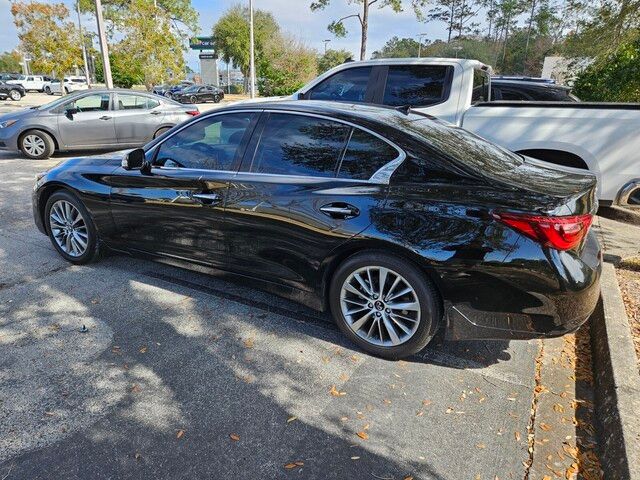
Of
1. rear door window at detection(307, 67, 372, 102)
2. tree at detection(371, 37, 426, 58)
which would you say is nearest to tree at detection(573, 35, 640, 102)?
rear door window at detection(307, 67, 372, 102)

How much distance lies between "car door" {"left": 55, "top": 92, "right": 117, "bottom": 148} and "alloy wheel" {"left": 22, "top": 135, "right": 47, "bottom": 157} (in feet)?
1.40

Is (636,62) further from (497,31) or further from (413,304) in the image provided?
(497,31)

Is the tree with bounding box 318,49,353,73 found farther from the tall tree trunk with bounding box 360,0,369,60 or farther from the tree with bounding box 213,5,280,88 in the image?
the tall tree trunk with bounding box 360,0,369,60

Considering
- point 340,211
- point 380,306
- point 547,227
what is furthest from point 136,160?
point 547,227

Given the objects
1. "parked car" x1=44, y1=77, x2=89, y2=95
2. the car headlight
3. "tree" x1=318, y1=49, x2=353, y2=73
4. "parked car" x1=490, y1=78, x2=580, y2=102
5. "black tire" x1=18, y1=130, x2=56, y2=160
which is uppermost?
"tree" x1=318, y1=49, x2=353, y2=73

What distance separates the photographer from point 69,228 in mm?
4504

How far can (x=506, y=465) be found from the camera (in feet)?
7.46

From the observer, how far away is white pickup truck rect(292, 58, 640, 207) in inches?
193

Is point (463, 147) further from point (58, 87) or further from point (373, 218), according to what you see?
point (58, 87)

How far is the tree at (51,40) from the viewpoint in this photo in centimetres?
2631

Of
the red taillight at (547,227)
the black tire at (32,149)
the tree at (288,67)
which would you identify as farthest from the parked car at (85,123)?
the tree at (288,67)

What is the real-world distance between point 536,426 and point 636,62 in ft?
38.1

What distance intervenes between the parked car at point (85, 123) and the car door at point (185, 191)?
23.4 feet

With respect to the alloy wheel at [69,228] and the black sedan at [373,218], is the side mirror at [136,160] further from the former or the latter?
the alloy wheel at [69,228]
